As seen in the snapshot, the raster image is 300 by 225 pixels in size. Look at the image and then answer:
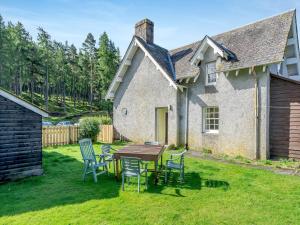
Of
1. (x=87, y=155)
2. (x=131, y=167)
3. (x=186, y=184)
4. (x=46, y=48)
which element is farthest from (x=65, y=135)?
(x=46, y=48)

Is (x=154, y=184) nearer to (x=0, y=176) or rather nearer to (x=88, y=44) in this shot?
(x=0, y=176)

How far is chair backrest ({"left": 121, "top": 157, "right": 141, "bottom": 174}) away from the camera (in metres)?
6.51

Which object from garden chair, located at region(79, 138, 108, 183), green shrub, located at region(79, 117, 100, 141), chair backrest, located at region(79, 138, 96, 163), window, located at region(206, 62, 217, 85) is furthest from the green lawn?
green shrub, located at region(79, 117, 100, 141)

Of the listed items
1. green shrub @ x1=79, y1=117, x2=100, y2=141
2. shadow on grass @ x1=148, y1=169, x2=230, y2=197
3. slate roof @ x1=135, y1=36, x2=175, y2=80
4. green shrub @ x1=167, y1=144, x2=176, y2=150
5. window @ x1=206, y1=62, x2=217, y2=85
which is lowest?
shadow on grass @ x1=148, y1=169, x2=230, y2=197

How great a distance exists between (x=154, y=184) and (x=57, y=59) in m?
52.6

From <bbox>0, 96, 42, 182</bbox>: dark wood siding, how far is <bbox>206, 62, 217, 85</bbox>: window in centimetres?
952

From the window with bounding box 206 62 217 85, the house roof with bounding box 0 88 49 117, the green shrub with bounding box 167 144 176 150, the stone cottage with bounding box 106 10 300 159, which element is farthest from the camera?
the green shrub with bounding box 167 144 176 150

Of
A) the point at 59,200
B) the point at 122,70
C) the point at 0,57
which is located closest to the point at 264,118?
the point at 59,200

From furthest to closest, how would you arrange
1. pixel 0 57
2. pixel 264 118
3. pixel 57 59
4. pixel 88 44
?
pixel 88 44 → pixel 57 59 → pixel 0 57 → pixel 264 118

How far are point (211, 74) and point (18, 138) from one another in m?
10.6

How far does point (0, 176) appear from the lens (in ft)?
24.5

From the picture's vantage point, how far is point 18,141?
7934 millimetres

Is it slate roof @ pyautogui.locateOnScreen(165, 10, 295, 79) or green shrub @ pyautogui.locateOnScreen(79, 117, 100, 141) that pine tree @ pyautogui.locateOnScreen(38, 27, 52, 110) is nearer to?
green shrub @ pyautogui.locateOnScreen(79, 117, 100, 141)

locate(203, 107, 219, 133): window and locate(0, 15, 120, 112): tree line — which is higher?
locate(0, 15, 120, 112): tree line
